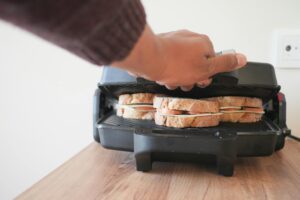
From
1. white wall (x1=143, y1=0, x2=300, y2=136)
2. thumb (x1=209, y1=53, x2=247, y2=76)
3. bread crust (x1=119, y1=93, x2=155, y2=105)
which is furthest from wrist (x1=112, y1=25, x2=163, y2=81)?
white wall (x1=143, y1=0, x2=300, y2=136)

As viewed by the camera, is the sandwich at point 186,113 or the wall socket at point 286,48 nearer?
the sandwich at point 186,113

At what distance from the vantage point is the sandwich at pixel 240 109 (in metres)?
0.56

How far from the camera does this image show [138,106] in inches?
23.0

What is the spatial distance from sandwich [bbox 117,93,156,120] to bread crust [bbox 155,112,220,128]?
0.06 m

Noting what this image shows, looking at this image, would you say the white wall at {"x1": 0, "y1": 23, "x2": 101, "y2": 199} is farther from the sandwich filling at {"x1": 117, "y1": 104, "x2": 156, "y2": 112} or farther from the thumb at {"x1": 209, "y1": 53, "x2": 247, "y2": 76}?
the thumb at {"x1": 209, "y1": 53, "x2": 247, "y2": 76}

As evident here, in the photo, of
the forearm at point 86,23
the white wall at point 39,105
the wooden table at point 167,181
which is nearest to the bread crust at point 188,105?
the wooden table at point 167,181

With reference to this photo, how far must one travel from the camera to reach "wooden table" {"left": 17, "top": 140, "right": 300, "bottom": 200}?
0.44 meters

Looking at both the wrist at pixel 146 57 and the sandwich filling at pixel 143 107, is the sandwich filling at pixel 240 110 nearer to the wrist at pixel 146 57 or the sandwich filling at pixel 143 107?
the sandwich filling at pixel 143 107

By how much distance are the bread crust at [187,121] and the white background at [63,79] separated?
1.13 feet

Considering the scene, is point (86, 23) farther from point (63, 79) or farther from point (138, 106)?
point (63, 79)

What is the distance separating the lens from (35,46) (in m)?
0.92

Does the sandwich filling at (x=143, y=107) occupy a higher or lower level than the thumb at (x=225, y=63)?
lower

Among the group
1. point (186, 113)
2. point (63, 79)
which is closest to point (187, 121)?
point (186, 113)

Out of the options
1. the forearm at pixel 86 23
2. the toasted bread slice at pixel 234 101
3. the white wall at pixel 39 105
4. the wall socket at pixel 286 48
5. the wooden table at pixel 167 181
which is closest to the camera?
the forearm at pixel 86 23
